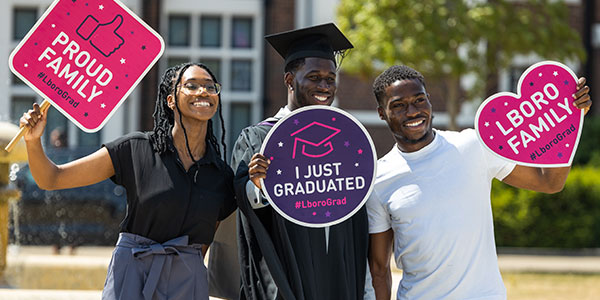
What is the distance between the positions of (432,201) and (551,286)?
6020mm

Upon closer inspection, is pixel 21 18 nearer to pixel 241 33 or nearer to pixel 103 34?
pixel 241 33

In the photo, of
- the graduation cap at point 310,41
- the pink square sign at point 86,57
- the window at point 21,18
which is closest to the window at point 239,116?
the window at point 21,18

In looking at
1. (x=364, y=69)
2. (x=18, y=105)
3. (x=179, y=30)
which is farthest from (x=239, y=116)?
(x=18, y=105)

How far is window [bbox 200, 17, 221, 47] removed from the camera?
1389cm

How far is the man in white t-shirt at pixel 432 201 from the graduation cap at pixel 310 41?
323 millimetres

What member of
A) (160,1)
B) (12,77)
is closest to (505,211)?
(160,1)

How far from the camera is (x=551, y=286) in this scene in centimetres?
841

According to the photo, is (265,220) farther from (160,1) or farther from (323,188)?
(160,1)

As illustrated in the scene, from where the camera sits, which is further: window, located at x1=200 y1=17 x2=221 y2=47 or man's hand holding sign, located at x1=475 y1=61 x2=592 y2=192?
window, located at x1=200 y1=17 x2=221 y2=47

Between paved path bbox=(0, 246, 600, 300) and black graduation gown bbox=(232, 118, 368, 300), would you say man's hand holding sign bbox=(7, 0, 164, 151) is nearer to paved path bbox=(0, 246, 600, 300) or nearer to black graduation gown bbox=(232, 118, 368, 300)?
black graduation gown bbox=(232, 118, 368, 300)

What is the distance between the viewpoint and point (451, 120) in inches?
464

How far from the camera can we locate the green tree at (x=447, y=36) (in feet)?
36.3

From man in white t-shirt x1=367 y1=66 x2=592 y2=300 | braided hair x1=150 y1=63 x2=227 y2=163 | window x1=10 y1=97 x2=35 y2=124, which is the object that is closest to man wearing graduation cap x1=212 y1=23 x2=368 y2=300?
man in white t-shirt x1=367 y1=66 x2=592 y2=300

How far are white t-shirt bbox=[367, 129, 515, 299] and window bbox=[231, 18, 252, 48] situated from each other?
11159mm
